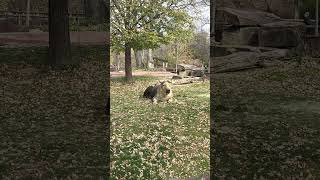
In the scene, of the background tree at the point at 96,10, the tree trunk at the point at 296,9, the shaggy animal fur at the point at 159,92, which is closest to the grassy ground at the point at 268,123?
the tree trunk at the point at 296,9

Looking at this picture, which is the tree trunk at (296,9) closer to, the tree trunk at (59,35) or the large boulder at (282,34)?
the large boulder at (282,34)

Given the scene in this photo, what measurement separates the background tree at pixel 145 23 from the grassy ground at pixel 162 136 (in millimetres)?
458

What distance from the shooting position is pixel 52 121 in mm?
7230

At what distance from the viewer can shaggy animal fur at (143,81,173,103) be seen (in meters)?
5.36

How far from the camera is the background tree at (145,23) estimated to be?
5.22m

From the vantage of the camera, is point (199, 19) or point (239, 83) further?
point (239, 83)

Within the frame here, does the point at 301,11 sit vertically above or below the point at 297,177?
above

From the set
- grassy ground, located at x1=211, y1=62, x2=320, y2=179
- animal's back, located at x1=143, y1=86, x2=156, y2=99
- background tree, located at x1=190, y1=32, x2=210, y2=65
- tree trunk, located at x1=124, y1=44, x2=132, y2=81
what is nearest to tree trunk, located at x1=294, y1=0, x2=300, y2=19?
grassy ground, located at x1=211, y1=62, x2=320, y2=179

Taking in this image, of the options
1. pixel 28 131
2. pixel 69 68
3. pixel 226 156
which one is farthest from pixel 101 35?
pixel 226 156

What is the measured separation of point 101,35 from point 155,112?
1.46 metres

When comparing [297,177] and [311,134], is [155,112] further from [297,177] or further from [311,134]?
[311,134]

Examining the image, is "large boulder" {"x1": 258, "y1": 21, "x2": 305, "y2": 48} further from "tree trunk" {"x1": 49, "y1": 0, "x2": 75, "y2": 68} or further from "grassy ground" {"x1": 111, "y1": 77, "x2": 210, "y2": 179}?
"tree trunk" {"x1": 49, "y1": 0, "x2": 75, "y2": 68}

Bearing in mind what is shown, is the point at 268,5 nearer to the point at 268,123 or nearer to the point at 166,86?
the point at 268,123

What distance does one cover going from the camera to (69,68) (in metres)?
7.59
